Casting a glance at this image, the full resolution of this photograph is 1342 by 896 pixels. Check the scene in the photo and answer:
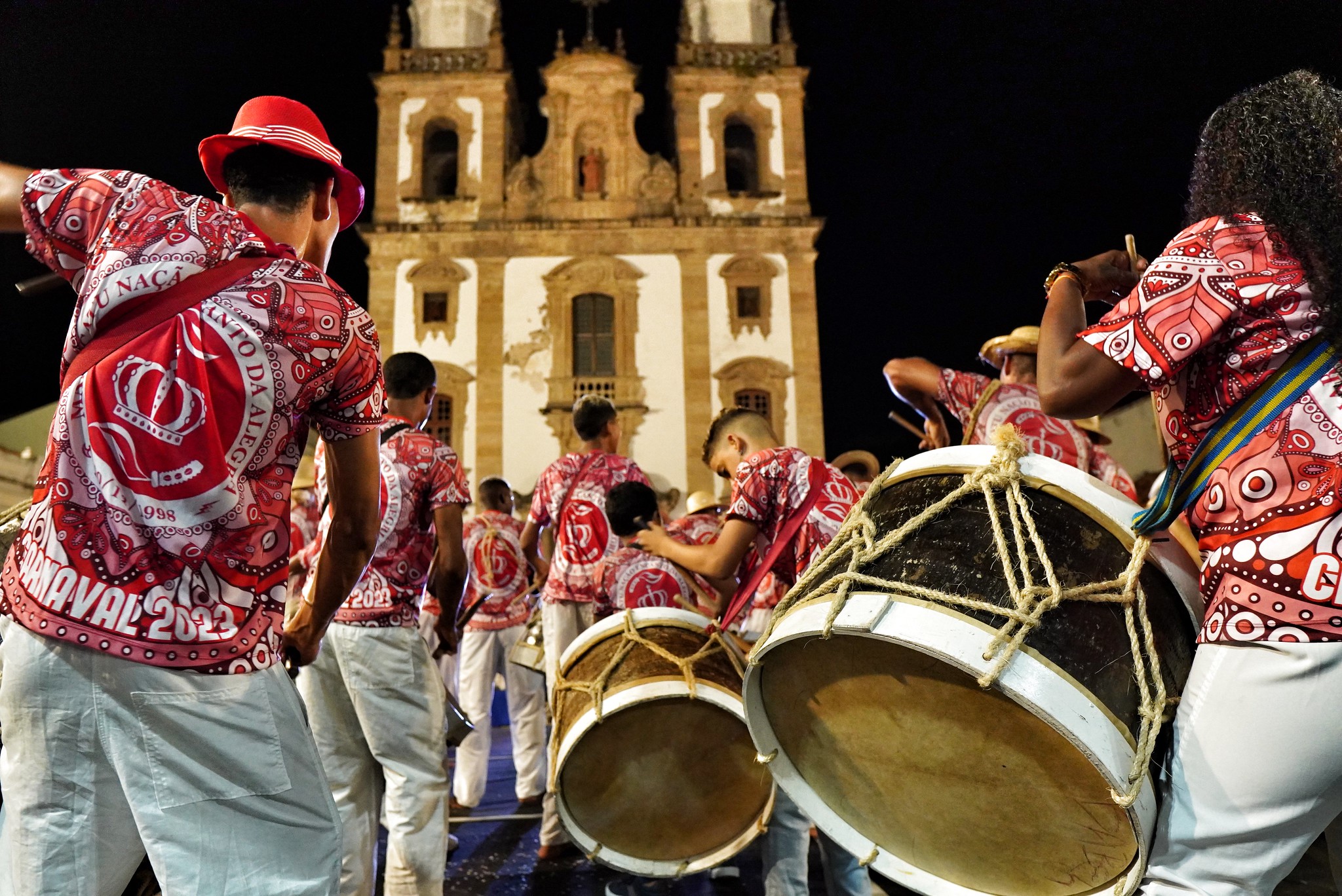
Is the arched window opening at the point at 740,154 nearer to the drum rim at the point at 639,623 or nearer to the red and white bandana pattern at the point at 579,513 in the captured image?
the red and white bandana pattern at the point at 579,513

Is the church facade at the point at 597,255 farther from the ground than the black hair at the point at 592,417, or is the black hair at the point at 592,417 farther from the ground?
the church facade at the point at 597,255

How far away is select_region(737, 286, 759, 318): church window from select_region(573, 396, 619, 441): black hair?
20.4 metres

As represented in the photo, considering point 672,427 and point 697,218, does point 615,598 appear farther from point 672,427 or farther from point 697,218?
point 697,218

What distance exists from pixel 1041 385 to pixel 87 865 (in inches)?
69.0

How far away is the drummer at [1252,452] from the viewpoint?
4.66ft

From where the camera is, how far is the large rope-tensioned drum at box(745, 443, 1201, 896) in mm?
1484

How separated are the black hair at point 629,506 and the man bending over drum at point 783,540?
123 cm

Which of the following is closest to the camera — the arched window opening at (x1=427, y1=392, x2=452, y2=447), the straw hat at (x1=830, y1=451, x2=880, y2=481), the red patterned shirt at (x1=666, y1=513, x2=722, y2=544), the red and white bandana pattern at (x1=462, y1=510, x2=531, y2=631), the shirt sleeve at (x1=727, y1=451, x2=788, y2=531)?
the shirt sleeve at (x1=727, y1=451, x2=788, y2=531)

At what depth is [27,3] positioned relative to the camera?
588 cm

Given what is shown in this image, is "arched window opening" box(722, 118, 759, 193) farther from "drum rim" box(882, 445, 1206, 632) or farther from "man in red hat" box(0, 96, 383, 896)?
"man in red hat" box(0, 96, 383, 896)

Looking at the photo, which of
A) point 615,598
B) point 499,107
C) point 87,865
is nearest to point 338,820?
point 87,865

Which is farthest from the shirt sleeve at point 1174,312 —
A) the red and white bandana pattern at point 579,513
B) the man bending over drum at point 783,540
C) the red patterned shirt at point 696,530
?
the red and white bandana pattern at point 579,513

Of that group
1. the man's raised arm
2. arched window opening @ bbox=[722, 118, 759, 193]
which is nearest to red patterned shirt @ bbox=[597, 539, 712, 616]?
the man's raised arm

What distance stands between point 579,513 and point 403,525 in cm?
219
